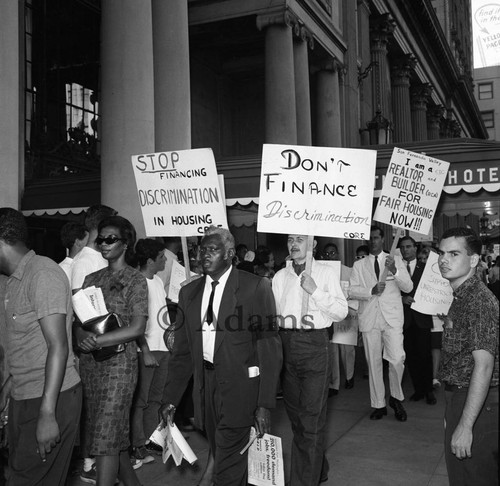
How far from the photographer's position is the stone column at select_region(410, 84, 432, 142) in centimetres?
3744

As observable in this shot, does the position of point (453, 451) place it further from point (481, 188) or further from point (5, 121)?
point (5, 121)

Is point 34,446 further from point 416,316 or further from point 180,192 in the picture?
point 416,316

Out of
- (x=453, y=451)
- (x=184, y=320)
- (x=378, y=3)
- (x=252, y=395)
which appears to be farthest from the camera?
(x=378, y=3)

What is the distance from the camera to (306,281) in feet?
17.4

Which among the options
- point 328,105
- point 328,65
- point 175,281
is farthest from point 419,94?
point 175,281

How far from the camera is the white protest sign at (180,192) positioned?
21.0 feet

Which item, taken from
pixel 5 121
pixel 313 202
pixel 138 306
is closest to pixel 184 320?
pixel 138 306

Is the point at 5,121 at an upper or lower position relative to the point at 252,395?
upper

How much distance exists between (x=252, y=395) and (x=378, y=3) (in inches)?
1053

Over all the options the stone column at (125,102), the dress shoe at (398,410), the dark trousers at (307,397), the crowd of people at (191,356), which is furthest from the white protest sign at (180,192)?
the stone column at (125,102)

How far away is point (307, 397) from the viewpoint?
519cm

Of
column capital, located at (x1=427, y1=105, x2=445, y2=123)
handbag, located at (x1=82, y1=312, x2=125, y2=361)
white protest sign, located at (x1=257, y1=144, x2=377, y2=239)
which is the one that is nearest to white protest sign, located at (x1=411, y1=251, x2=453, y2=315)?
white protest sign, located at (x1=257, y1=144, x2=377, y2=239)

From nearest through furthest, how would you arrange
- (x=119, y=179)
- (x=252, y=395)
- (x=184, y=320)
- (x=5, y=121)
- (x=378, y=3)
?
(x=252, y=395) → (x=184, y=320) → (x=5, y=121) → (x=119, y=179) → (x=378, y=3)

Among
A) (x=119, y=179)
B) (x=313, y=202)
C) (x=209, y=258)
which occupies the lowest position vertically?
(x=209, y=258)
